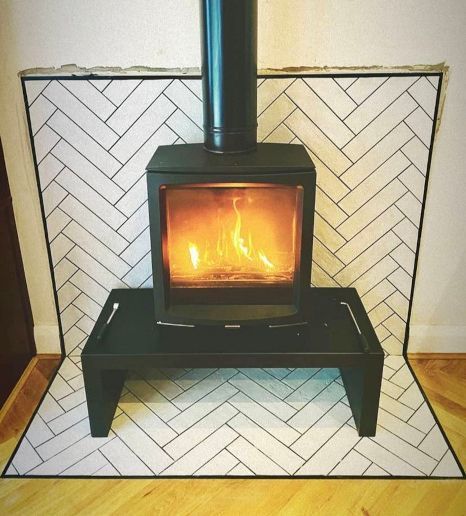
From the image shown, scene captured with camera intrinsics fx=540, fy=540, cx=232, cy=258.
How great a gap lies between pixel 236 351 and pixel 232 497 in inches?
18.3

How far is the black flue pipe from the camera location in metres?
1.66

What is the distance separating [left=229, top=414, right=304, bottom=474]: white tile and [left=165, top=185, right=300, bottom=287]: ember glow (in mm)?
528

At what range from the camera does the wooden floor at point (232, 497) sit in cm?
169

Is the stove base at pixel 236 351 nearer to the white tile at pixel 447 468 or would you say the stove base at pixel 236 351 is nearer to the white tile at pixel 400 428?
the white tile at pixel 400 428

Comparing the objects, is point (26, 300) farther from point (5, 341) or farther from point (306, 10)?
point (306, 10)

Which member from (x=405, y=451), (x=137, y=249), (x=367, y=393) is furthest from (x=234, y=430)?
(x=137, y=249)

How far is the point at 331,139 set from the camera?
212 cm

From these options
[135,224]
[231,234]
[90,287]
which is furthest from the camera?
[90,287]

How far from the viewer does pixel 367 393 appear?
1.89 m

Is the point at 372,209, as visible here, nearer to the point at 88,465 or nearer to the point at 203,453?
the point at 203,453

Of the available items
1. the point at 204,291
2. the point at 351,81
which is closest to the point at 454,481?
the point at 204,291

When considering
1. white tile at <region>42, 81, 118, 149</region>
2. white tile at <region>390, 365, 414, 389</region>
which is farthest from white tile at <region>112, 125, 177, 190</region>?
white tile at <region>390, 365, 414, 389</region>

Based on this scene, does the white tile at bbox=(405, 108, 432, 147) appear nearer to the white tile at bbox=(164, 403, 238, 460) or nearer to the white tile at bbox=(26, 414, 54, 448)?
the white tile at bbox=(164, 403, 238, 460)

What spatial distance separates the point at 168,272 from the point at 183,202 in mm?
256
